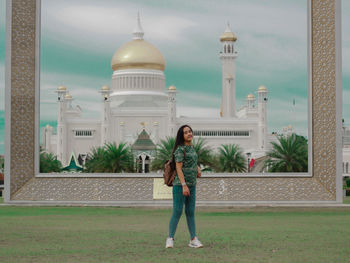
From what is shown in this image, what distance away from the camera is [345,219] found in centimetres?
803

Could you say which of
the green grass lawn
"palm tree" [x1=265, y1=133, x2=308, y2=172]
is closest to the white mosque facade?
"palm tree" [x1=265, y1=133, x2=308, y2=172]

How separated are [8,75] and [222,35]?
35.8 meters

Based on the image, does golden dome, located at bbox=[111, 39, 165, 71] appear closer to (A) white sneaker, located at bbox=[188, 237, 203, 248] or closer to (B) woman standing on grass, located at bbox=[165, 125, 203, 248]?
(B) woman standing on grass, located at bbox=[165, 125, 203, 248]

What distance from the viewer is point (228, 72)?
45.9 m

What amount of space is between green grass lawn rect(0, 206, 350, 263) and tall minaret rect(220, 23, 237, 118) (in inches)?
1507

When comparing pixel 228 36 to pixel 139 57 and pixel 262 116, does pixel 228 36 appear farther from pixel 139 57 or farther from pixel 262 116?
pixel 139 57

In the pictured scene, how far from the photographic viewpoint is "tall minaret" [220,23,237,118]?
45844 mm

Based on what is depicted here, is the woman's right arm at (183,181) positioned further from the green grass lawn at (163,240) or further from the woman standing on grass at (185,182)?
the green grass lawn at (163,240)

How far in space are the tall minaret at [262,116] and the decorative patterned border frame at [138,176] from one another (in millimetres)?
32037

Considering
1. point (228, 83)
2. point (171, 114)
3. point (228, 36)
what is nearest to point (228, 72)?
point (228, 83)

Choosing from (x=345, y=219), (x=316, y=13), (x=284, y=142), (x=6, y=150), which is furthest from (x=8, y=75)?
(x=284, y=142)

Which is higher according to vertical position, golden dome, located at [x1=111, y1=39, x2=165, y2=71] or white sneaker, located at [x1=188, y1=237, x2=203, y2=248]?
golden dome, located at [x1=111, y1=39, x2=165, y2=71]

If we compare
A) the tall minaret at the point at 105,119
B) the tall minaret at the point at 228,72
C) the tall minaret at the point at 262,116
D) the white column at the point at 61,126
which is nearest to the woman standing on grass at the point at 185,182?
the white column at the point at 61,126

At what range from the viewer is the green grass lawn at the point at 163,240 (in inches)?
172
